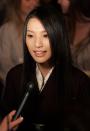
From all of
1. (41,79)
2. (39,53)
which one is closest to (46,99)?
(41,79)

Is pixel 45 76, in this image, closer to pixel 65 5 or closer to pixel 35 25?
pixel 35 25

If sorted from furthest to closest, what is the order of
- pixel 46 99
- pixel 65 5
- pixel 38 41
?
pixel 65 5 → pixel 46 99 → pixel 38 41

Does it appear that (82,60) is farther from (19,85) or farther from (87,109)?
(87,109)

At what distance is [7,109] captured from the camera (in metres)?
0.99

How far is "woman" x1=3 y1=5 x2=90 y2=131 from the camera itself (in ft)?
3.03

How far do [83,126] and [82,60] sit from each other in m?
0.86

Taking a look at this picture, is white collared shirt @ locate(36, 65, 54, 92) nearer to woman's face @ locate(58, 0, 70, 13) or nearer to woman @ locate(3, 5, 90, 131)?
woman @ locate(3, 5, 90, 131)

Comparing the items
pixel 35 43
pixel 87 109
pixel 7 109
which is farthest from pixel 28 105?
pixel 87 109

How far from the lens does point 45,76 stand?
3.41 ft

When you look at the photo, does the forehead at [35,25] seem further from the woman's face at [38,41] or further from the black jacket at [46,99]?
the black jacket at [46,99]

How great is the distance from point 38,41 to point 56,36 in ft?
0.17

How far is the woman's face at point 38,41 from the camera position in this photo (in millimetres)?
914

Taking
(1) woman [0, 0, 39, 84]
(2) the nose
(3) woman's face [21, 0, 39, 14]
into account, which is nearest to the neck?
(2) the nose

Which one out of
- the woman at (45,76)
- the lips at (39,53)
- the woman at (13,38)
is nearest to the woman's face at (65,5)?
the woman at (13,38)
